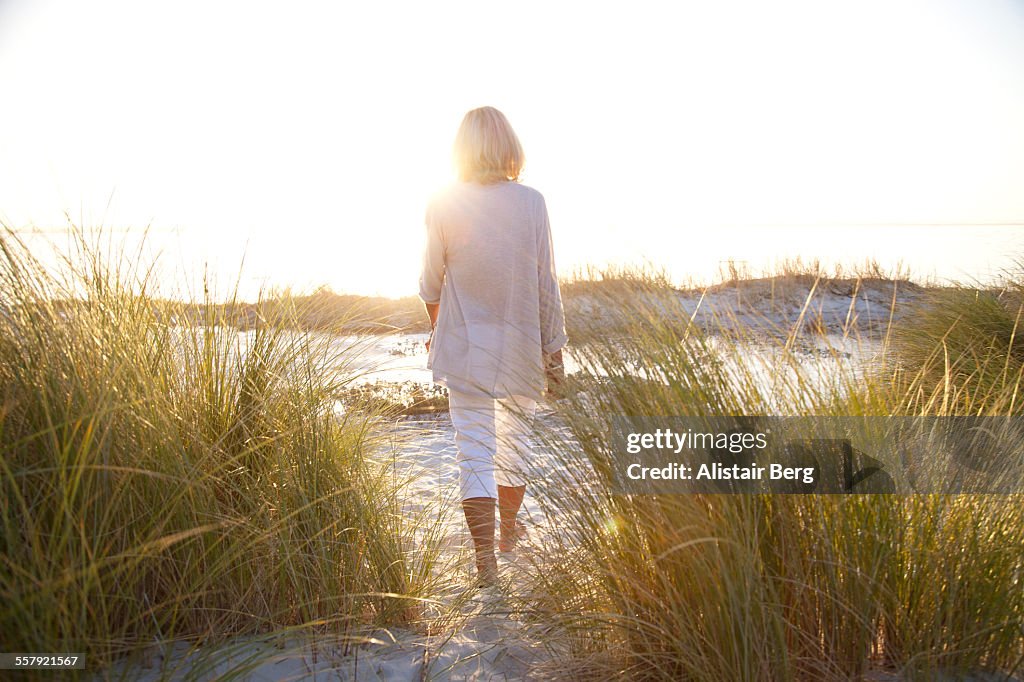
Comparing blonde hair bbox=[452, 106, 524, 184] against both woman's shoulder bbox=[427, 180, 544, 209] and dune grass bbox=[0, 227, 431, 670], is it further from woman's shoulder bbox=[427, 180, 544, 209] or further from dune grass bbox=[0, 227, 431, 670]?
dune grass bbox=[0, 227, 431, 670]

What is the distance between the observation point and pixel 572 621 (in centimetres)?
201

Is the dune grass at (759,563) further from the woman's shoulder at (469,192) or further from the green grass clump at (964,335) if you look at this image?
the green grass clump at (964,335)

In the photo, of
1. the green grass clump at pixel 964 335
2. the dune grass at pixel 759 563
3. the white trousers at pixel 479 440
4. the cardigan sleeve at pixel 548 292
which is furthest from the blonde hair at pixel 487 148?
the green grass clump at pixel 964 335

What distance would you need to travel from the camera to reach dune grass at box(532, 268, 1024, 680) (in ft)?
5.74

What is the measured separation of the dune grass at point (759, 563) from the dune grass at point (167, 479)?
2.47 ft

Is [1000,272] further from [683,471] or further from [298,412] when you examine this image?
[298,412]

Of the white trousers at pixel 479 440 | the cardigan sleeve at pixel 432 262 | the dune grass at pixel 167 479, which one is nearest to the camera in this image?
the dune grass at pixel 167 479

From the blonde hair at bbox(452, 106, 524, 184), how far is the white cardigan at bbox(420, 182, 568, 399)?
6 centimetres

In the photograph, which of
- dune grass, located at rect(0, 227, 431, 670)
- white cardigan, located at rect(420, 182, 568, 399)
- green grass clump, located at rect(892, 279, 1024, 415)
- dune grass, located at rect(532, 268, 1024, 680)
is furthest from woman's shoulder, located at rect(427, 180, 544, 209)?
green grass clump, located at rect(892, 279, 1024, 415)

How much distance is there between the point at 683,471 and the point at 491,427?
1.32 m

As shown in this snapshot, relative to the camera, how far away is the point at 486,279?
10.1ft

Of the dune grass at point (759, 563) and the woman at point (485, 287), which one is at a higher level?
the woman at point (485, 287)

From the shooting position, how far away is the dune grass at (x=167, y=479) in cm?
169

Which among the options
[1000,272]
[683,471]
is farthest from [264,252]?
[1000,272]
